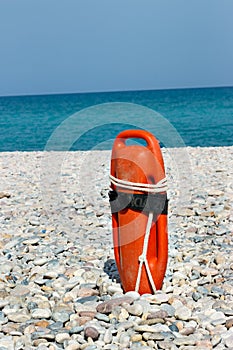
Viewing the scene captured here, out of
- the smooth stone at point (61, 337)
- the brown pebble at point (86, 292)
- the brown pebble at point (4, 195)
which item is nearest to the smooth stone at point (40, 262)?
the brown pebble at point (86, 292)

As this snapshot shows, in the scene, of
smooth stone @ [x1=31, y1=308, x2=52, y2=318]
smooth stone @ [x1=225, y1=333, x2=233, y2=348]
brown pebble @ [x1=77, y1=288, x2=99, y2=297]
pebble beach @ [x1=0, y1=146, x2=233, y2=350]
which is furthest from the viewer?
brown pebble @ [x1=77, y1=288, x2=99, y2=297]

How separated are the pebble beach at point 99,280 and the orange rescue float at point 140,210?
0.44 ft

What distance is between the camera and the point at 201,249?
Result: 3.92 metres

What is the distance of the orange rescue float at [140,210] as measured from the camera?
9.52 ft

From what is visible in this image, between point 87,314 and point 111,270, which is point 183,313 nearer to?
point 87,314

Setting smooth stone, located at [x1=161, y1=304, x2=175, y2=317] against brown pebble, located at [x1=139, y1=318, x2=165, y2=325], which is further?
smooth stone, located at [x1=161, y1=304, x2=175, y2=317]

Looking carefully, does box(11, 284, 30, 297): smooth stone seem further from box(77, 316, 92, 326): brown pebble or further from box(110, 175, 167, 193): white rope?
box(110, 175, 167, 193): white rope

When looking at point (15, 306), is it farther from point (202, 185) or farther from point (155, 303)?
point (202, 185)

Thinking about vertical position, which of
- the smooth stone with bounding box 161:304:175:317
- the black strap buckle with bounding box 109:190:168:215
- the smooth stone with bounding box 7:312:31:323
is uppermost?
the black strap buckle with bounding box 109:190:168:215

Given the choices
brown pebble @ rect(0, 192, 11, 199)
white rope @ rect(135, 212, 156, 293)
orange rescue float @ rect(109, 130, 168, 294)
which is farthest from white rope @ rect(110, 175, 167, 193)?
brown pebble @ rect(0, 192, 11, 199)

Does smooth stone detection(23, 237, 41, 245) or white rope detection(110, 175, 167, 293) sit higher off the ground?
white rope detection(110, 175, 167, 293)

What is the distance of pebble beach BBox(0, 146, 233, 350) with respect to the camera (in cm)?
259

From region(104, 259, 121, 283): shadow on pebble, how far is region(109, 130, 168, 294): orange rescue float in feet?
0.82

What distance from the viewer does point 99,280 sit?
3250mm
